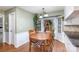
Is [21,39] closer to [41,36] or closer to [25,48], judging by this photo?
[25,48]

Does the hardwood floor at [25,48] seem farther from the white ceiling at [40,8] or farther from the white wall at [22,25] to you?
the white ceiling at [40,8]

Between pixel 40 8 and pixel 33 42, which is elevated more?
pixel 40 8

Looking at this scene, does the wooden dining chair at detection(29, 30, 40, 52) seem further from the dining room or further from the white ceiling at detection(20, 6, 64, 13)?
the white ceiling at detection(20, 6, 64, 13)

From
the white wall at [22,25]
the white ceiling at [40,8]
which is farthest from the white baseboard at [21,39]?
the white ceiling at [40,8]

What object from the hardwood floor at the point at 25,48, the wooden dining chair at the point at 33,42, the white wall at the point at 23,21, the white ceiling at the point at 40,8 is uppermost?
the white ceiling at the point at 40,8

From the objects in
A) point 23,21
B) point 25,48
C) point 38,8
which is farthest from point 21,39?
point 38,8

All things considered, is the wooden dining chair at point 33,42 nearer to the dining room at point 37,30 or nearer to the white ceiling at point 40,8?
the dining room at point 37,30

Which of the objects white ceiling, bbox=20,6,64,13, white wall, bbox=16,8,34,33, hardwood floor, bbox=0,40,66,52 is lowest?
hardwood floor, bbox=0,40,66,52

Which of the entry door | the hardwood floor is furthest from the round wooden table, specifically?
the entry door

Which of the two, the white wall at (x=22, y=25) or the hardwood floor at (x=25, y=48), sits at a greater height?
the white wall at (x=22, y=25)

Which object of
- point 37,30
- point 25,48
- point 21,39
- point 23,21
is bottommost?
point 25,48

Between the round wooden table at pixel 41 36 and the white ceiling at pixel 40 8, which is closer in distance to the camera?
the white ceiling at pixel 40 8
